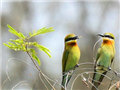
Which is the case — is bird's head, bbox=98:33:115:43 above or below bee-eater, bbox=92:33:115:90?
above

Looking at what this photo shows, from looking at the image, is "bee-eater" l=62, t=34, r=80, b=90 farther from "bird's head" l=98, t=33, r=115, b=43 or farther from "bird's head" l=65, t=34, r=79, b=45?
"bird's head" l=98, t=33, r=115, b=43

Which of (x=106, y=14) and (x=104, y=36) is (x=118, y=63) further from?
(x=106, y=14)

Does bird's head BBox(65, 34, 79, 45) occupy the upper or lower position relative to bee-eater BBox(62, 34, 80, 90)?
upper

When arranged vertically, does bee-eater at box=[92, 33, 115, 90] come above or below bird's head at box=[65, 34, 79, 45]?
below

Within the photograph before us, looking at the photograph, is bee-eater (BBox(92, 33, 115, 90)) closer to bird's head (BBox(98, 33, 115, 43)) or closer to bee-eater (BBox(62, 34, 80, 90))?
bird's head (BBox(98, 33, 115, 43))

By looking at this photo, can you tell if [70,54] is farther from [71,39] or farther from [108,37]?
[108,37]

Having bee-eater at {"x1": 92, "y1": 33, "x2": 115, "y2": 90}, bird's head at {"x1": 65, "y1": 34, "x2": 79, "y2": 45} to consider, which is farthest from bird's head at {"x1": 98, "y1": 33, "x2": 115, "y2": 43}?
bird's head at {"x1": 65, "y1": 34, "x2": 79, "y2": 45}

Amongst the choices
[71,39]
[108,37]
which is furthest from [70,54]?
[108,37]

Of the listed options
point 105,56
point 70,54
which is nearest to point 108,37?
point 105,56

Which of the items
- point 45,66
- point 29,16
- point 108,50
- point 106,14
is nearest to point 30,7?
point 29,16

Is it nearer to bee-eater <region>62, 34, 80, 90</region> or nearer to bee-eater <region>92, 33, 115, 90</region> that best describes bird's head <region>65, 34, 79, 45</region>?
bee-eater <region>62, 34, 80, 90</region>

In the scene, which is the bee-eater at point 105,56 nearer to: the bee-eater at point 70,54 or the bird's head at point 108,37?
the bird's head at point 108,37

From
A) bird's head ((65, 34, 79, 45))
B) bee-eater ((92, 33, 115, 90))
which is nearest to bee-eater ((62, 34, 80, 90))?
bird's head ((65, 34, 79, 45))

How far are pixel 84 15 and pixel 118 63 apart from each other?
5.07 metres
